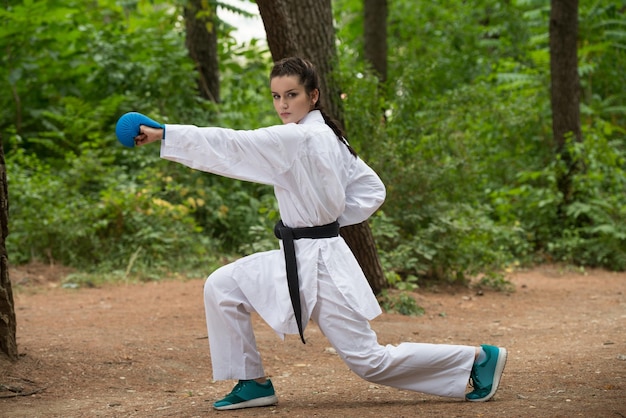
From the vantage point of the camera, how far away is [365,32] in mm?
14492

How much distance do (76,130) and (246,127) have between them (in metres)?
2.53

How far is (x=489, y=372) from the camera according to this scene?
419 cm

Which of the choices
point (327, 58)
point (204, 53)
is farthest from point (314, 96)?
point (204, 53)

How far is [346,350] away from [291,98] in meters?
1.28

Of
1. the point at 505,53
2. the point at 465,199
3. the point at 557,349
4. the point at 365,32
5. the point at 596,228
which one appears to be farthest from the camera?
the point at 505,53

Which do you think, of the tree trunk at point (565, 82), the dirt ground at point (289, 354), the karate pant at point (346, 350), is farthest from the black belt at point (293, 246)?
the tree trunk at point (565, 82)

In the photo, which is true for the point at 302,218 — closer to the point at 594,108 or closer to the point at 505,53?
the point at 594,108

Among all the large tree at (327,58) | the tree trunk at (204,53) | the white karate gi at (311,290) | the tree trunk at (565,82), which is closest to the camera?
the white karate gi at (311,290)

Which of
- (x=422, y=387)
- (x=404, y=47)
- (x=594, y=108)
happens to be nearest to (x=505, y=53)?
(x=404, y=47)

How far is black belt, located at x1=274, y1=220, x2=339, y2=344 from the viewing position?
4.02 metres

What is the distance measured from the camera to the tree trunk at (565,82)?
37.4 ft

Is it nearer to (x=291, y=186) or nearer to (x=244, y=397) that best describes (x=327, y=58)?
(x=291, y=186)

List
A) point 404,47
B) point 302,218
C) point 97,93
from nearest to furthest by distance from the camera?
point 302,218 < point 97,93 < point 404,47

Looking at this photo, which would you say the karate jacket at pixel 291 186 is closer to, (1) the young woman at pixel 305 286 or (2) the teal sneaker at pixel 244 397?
(1) the young woman at pixel 305 286
